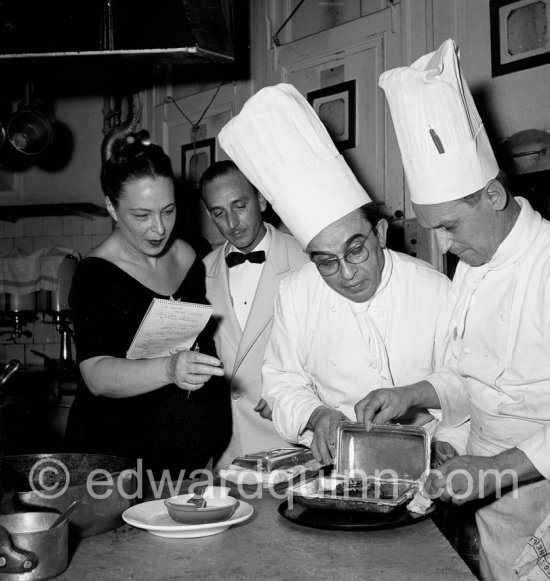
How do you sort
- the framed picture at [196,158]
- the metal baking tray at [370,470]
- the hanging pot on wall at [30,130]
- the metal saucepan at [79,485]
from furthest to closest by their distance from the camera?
the hanging pot on wall at [30,130]
the framed picture at [196,158]
the metal baking tray at [370,470]
the metal saucepan at [79,485]

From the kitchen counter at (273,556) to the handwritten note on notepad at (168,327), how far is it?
0.54m

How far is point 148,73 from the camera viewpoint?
15.4ft

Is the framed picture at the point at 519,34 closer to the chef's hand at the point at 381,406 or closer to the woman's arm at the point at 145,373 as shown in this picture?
the chef's hand at the point at 381,406

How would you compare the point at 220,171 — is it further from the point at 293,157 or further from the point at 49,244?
the point at 49,244

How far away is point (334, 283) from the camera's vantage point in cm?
195

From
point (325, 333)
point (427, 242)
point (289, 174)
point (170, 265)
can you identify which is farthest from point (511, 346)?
point (427, 242)

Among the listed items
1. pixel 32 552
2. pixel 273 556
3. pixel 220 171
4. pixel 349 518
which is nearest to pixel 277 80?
pixel 220 171

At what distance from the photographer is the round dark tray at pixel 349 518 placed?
4.63 feet

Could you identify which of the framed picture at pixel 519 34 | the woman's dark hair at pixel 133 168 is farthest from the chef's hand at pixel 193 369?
the framed picture at pixel 519 34

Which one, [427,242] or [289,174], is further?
[427,242]

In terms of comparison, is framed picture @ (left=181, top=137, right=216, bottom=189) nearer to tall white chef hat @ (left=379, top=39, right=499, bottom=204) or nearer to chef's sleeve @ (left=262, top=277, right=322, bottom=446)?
chef's sleeve @ (left=262, top=277, right=322, bottom=446)

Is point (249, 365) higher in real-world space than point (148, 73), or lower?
lower

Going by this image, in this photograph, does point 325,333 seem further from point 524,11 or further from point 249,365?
point 524,11

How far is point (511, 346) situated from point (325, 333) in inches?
24.7
